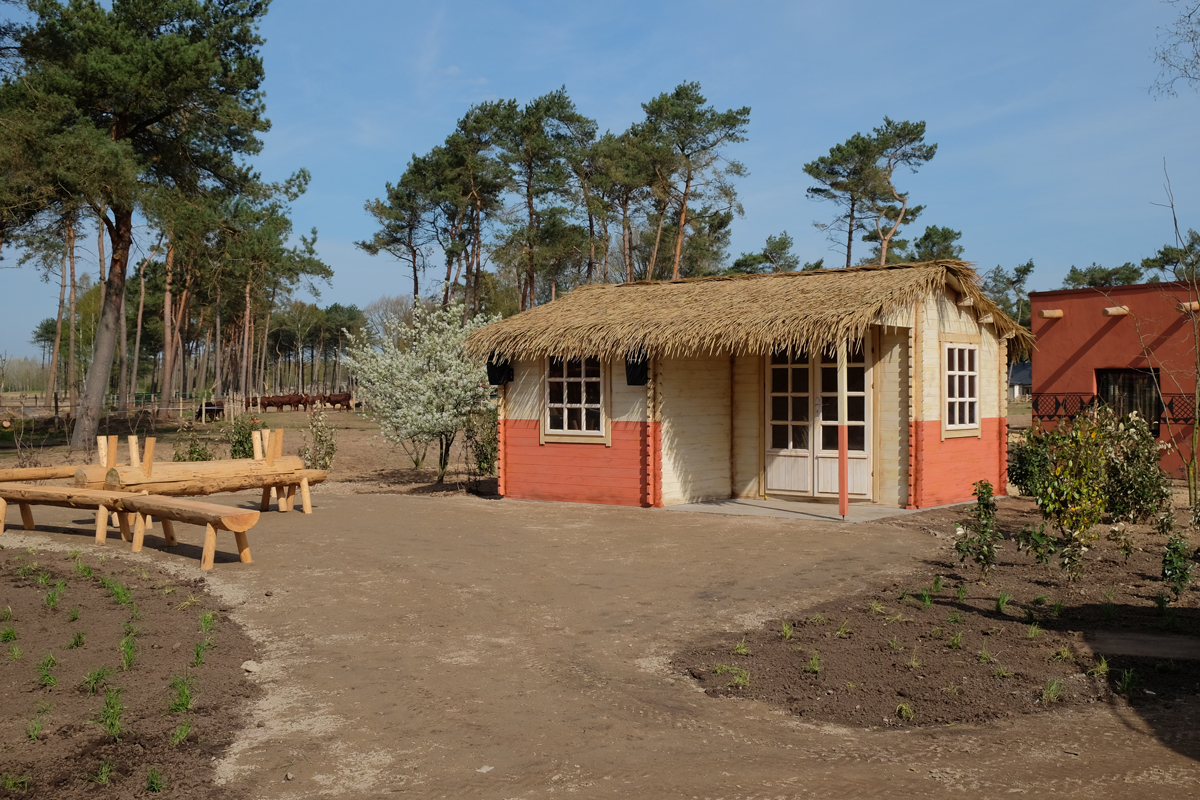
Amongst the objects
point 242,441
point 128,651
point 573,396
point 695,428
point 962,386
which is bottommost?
point 128,651

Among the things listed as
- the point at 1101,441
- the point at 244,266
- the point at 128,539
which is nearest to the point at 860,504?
the point at 1101,441

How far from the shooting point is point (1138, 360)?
1798 cm

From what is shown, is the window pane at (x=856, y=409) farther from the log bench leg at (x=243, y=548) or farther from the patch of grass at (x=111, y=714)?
the patch of grass at (x=111, y=714)

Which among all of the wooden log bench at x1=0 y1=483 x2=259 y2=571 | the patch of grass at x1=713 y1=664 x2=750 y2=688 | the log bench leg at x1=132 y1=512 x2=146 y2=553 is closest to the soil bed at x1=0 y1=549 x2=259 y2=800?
the wooden log bench at x1=0 y1=483 x2=259 y2=571

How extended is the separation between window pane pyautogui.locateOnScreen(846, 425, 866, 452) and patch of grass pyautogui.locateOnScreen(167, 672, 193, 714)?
30.8 ft

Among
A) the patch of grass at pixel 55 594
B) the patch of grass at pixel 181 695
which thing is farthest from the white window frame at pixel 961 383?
the patch of grass at pixel 55 594

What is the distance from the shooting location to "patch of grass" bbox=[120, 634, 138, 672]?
5363mm

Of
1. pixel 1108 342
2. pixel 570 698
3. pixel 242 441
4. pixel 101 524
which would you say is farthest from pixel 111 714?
pixel 1108 342

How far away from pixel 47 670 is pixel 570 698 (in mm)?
2969

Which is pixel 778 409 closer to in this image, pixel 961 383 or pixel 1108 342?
pixel 961 383

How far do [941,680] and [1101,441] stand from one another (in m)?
5.90

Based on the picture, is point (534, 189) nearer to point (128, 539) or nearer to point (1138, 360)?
point (1138, 360)

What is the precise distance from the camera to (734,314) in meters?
11.9

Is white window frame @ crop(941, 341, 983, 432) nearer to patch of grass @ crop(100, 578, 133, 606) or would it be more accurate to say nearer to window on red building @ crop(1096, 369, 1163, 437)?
window on red building @ crop(1096, 369, 1163, 437)
